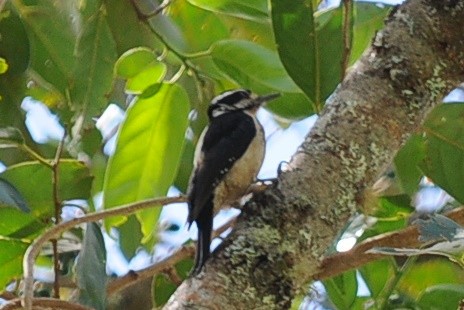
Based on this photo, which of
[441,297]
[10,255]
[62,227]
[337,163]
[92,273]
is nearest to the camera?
[337,163]

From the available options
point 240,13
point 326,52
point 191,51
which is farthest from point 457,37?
point 191,51

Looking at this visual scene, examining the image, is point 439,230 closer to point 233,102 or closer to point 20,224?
point 20,224

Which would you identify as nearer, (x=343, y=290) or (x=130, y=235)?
(x=343, y=290)

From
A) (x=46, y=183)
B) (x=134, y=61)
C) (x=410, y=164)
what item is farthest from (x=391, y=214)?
(x=46, y=183)

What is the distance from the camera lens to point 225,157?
239 centimetres

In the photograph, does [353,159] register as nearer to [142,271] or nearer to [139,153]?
[142,271]

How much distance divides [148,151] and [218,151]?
0.18 metres

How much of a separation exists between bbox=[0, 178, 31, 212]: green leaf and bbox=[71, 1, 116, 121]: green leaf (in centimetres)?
32

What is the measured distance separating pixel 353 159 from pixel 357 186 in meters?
0.04

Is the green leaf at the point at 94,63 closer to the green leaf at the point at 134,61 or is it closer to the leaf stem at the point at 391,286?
the green leaf at the point at 134,61

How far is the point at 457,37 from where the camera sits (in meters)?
1.67

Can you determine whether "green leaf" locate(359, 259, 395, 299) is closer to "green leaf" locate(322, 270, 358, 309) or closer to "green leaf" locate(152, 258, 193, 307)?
"green leaf" locate(322, 270, 358, 309)

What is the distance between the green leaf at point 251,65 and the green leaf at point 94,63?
0.25 meters

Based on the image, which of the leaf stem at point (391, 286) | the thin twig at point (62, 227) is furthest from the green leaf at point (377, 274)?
the thin twig at point (62, 227)
